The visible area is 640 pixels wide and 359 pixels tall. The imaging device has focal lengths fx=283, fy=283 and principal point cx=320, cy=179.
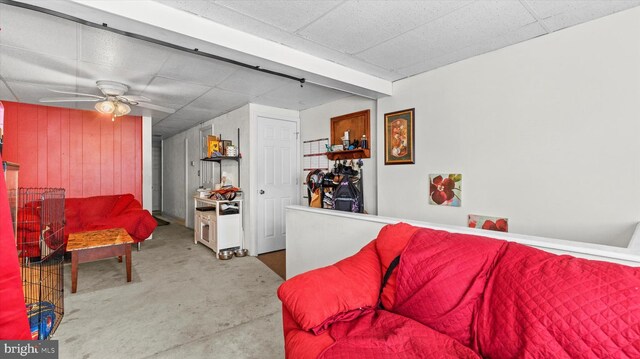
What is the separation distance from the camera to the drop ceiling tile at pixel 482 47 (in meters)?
2.16

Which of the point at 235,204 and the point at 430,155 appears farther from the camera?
the point at 235,204

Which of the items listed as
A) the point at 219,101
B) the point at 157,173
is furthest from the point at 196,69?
the point at 157,173

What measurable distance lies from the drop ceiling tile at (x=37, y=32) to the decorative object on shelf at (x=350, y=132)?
2849 millimetres

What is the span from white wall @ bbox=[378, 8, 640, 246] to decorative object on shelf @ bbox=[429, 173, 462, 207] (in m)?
0.05

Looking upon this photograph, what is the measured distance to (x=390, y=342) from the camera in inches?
48.2

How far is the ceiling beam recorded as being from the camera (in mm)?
1684

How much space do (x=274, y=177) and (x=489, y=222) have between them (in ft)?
10.1

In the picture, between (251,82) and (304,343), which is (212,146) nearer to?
(251,82)

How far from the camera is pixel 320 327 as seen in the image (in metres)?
1.32

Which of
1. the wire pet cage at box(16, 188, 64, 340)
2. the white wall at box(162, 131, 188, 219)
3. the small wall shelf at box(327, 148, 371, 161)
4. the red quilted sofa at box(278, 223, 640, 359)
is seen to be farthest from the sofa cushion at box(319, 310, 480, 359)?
the white wall at box(162, 131, 188, 219)

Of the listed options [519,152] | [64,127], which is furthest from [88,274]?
[519,152]

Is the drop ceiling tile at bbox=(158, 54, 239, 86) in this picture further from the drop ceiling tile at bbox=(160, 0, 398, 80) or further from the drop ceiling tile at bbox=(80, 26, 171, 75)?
the drop ceiling tile at bbox=(160, 0, 398, 80)

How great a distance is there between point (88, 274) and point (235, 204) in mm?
1977

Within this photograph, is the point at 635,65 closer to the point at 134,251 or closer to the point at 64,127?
the point at 134,251
